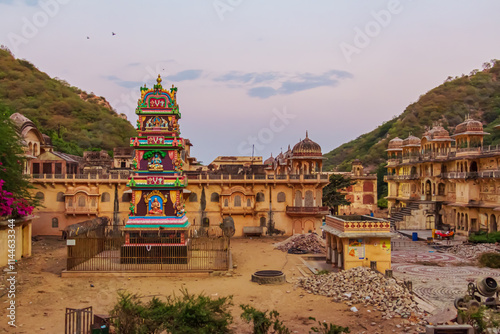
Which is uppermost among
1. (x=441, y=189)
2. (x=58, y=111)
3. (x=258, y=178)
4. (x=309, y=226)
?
(x=58, y=111)

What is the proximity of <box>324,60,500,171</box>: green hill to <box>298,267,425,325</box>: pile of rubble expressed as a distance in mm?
63587

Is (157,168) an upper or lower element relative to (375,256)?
upper

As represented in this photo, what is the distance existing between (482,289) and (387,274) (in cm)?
482

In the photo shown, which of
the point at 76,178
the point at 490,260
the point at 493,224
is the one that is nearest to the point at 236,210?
the point at 76,178

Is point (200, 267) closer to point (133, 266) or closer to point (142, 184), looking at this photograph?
point (133, 266)

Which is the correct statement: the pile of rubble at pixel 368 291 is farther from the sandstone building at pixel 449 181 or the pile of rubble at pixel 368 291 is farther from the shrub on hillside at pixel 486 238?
the sandstone building at pixel 449 181

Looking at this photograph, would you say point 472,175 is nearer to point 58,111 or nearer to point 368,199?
point 368,199

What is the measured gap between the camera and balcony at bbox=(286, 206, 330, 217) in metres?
39.4

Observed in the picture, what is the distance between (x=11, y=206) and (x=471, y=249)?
28977mm

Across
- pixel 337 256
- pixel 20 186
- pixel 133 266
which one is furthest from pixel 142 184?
pixel 337 256

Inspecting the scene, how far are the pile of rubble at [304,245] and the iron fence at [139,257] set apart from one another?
7323 millimetres

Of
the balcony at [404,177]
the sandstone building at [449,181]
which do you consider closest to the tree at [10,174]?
the sandstone building at [449,181]

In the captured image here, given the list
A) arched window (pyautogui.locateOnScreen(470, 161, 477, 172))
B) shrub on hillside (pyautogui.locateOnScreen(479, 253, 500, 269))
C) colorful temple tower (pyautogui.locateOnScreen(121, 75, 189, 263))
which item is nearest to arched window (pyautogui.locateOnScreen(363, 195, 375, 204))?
arched window (pyautogui.locateOnScreen(470, 161, 477, 172))

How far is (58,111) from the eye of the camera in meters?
76.5
